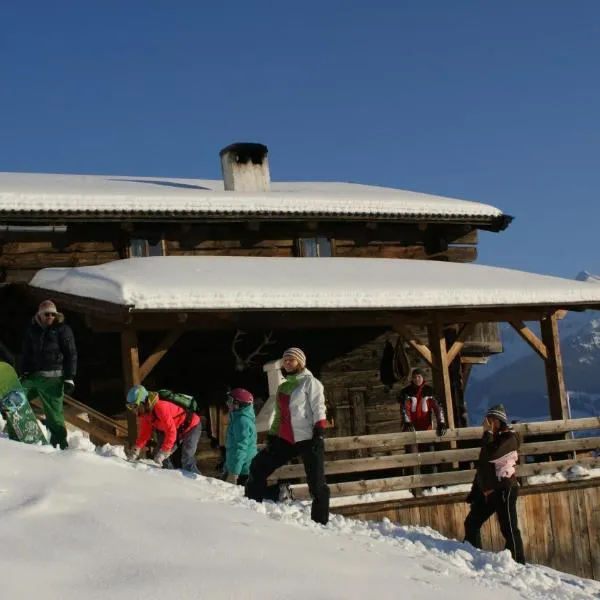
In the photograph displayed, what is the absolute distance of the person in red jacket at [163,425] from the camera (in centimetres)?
798

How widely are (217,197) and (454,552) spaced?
8930mm

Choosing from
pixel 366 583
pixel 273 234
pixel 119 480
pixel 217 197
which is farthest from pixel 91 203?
pixel 366 583

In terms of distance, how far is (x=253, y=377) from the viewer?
44.1ft

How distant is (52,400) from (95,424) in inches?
97.2

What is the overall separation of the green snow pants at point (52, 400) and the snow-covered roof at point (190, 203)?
5.24 metres

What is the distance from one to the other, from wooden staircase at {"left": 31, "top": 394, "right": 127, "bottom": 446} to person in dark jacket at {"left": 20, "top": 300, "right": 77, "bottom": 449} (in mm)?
1331

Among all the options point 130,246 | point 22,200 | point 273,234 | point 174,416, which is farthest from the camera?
point 273,234

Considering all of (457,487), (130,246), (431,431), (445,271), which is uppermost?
(130,246)

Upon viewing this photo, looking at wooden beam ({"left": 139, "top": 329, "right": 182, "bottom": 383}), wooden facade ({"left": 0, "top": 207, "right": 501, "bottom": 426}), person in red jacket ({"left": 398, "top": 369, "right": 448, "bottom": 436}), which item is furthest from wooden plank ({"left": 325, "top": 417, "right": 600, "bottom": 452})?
wooden beam ({"left": 139, "top": 329, "right": 182, "bottom": 383})

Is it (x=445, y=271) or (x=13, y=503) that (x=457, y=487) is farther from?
(x=13, y=503)

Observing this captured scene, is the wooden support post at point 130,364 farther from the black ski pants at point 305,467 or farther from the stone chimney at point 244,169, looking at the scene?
the stone chimney at point 244,169

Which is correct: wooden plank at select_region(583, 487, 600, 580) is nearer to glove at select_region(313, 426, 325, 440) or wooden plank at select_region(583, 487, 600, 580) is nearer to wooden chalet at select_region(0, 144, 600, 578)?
wooden chalet at select_region(0, 144, 600, 578)

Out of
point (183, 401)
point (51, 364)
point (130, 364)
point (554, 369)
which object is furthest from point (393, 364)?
point (51, 364)

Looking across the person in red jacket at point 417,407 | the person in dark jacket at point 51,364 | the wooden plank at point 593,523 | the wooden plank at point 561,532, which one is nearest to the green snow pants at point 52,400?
the person in dark jacket at point 51,364
